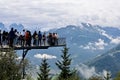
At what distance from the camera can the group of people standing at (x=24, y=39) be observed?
46.7m

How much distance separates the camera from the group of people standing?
46.7 metres

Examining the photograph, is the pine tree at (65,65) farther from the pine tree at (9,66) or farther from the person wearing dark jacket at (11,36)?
the pine tree at (9,66)

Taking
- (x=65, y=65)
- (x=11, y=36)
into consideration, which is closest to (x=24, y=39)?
(x=11, y=36)

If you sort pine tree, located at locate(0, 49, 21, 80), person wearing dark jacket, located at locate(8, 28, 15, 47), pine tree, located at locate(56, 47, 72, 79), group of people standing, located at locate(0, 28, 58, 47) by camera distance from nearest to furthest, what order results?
pine tree, located at locate(0, 49, 21, 80), person wearing dark jacket, located at locate(8, 28, 15, 47), group of people standing, located at locate(0, 28, 58, 47), pine tree, located at locate(56, 47, 72, 79)

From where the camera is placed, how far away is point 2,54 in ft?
131

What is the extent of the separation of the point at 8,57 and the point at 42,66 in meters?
23.0

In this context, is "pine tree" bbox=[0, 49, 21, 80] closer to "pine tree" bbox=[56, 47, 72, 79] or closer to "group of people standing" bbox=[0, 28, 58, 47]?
"group of people standing" bbox=[0, 28, 58, 47]

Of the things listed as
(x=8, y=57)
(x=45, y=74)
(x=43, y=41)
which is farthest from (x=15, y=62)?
(x=45, y=74)

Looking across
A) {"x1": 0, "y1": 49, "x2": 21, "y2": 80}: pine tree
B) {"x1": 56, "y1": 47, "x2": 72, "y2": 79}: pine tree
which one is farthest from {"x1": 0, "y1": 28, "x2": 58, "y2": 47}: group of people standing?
{"x1": 56, "y1": 47, "x2": 72, "y2": 79}: pine tree

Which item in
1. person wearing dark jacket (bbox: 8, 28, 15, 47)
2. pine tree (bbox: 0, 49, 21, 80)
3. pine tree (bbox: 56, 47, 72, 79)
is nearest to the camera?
pine tree (bbox: 0, 49, 21, 80)

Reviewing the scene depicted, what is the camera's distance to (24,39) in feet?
159

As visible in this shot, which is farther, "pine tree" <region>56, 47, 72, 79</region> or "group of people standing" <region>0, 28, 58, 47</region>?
"pine tree" <region>56, 47, 72, 79</region>

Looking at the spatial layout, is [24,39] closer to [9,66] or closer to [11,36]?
[11,36]

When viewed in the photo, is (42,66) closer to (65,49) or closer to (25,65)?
(65,49)
